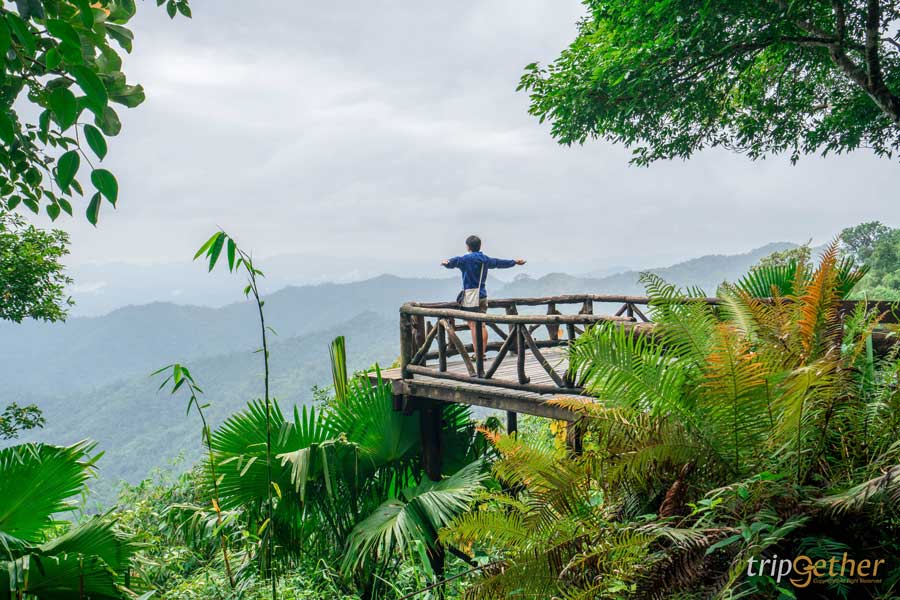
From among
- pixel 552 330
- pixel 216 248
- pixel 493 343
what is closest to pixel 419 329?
pixel 493 343

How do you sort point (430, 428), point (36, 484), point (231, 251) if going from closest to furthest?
point (231, 251), point (36, 484), point (430, 428)

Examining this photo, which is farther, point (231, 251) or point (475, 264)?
point (475, 264)

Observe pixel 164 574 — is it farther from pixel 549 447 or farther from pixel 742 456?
pixel 742 456

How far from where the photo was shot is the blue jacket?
7.42 metres

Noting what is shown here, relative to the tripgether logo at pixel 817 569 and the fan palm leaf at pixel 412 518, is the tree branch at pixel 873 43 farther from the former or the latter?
the tripgether logo at pixel 817 569

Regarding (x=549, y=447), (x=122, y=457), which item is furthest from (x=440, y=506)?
(x=122, y=457)

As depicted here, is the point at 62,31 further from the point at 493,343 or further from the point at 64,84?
the point at 493,343

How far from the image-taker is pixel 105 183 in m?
2.00

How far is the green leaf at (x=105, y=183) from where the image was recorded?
78.2 inches

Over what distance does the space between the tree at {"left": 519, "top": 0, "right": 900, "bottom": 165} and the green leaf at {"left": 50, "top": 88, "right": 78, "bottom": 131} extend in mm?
7980

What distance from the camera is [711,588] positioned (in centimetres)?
192

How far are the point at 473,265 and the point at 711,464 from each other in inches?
208

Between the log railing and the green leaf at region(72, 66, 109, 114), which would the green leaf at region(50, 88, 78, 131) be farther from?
the log railing

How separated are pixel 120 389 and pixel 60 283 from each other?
11559 cm
